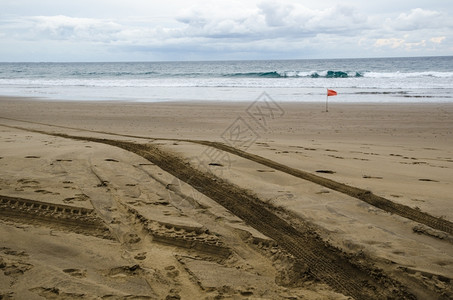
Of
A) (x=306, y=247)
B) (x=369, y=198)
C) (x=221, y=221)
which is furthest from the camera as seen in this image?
(x=369, y=198)

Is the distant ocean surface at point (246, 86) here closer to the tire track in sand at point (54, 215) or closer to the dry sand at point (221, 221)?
the dry sand at point (221, 221)

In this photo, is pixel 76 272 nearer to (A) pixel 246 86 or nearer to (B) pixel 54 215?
(B) pixel 54 215

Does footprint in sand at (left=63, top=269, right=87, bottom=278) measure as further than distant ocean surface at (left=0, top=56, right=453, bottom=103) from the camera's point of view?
No

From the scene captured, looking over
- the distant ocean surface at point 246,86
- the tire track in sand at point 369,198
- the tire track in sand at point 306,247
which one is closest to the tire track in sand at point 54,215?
the tire track in sand at point 306,247

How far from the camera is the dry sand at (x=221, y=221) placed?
111 inches

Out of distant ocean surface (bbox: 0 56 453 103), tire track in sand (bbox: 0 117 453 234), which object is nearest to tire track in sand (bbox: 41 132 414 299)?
tire track in sand (bbox: 0 117 453 234)

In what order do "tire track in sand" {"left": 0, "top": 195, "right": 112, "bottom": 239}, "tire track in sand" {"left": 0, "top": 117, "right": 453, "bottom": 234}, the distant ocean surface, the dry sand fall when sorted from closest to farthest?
1. the dry sand
2. "tire track in sand" {"left": 0, "top": 195, "right": 112, "bottom": 239}
3. "tire track in sand" {"left": 0, "top": 117, "right": 453, "bottom": 234}
4. the distant ocean surface

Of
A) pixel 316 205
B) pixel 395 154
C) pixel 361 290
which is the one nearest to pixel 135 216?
pixel 316 205

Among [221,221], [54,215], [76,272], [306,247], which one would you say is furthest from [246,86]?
[76,272]

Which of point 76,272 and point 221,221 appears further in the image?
point 221,221

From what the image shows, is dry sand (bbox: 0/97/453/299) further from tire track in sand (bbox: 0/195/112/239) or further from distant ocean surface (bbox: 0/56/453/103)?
distant ocean surface (bbox: 0/56/453/103)

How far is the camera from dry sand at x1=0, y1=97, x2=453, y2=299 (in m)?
2.82

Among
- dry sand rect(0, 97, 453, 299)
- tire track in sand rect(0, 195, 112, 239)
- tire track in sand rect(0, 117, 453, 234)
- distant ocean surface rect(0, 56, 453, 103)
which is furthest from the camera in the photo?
distant ocean surface rect(0, 56, 453, 103)

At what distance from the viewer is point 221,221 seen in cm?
A: 389
